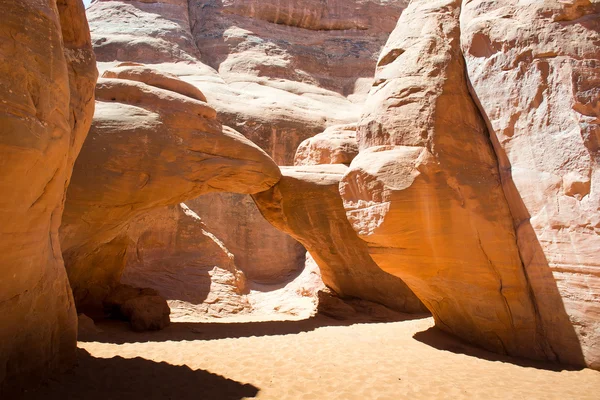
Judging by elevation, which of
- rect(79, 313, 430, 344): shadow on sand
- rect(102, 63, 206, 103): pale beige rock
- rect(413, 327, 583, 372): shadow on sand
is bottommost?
rect(79, 313, 430, 344): shadow on sand

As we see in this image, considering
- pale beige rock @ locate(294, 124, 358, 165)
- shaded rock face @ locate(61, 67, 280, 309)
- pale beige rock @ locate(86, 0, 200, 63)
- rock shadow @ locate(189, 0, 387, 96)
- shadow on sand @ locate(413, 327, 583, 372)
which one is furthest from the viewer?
rock shadow @ locate(189, 0, 387, 96)

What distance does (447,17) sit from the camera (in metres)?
6.95

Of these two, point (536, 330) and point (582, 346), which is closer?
point (582, 346)

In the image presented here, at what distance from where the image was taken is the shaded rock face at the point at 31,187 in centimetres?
352

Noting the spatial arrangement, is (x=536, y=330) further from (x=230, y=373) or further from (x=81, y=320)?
(x=81, y=320)

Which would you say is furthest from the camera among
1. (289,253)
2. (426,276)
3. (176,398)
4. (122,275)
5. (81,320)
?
(289,253)

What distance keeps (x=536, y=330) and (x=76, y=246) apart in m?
6.86

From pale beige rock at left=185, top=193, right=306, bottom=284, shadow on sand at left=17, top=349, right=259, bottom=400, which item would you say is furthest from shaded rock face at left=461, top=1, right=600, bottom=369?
pale beige rock at left=185, top=193, right=306, bottom=284

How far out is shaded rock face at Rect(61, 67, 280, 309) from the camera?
24.0 ft

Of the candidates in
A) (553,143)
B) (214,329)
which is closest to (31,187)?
(214,329)

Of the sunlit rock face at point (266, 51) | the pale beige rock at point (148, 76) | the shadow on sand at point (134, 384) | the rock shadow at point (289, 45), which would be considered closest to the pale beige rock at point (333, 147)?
the pale beige rock at point (148, 76)

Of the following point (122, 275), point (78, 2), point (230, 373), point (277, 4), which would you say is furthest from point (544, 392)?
point (277, 4)

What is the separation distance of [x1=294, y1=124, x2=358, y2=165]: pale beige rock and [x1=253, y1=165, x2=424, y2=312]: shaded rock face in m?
0.50

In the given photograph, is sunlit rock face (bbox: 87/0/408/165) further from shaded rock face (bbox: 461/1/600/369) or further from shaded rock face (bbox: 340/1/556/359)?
shaded rock face (bbox: 461/1/600/369)
